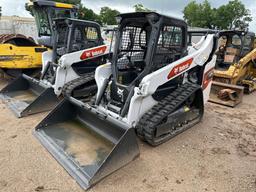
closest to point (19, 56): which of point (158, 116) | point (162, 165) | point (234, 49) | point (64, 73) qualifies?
point (64, 73)

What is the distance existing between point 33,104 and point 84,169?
90.3 inches

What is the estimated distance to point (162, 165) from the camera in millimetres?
A: 2914

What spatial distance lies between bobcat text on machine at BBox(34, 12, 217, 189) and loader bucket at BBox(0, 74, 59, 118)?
102 cm

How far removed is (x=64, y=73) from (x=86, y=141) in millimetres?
2310

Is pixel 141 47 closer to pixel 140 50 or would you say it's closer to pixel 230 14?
pixel 140 50

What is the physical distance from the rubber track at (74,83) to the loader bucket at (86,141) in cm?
109

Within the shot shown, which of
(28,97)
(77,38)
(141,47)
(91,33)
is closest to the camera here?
(141,47)

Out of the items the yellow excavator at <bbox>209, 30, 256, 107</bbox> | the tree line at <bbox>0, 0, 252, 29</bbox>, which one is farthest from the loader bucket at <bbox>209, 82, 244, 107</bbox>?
the tree line at <bbox>0, 0, 252, 29</bbox>

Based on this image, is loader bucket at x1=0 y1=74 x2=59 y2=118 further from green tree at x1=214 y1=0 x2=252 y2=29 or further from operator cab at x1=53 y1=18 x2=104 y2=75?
green tree at x1=214 y1=0 x2=252 y2=29

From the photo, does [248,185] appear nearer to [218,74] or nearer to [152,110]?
[152,110]

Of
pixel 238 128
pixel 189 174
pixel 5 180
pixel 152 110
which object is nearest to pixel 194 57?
pixel 152 110

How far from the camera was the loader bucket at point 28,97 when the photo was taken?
4.32 meters

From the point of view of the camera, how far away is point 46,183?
8.16ft

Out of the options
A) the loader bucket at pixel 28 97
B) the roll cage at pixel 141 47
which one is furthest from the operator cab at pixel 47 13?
the roll cage at pixel 141 47
